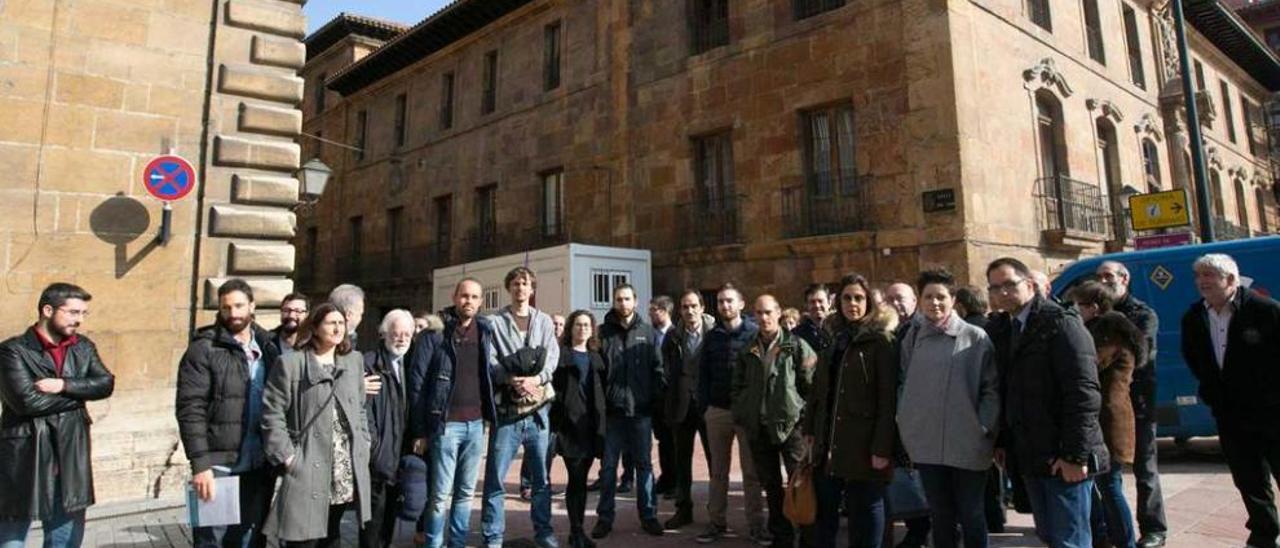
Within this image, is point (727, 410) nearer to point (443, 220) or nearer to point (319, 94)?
point (443, 220)

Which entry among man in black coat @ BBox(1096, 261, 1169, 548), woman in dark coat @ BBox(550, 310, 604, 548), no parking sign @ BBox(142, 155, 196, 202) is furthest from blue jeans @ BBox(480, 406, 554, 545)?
no parking sign @ BBox(142, 155, 196, 202)

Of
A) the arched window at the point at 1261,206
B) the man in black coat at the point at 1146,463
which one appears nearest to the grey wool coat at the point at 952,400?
the man in black coat at the point at 1146,463

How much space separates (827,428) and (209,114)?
7060 mm

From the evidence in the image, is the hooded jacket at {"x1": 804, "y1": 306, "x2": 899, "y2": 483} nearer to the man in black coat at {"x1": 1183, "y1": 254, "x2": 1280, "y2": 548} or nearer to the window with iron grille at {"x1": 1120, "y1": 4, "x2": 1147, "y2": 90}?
the man in black coat at {"x1": 1183, "y1": 254, "x2": 1280, "y2": 548}

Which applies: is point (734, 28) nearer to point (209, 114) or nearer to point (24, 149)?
point (209, 114)

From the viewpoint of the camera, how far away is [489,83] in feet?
65.6

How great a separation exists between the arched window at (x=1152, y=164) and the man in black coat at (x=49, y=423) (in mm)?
20317

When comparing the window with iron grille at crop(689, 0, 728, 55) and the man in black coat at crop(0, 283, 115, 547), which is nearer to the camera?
the man in black coat at crop(0, 283, 115, 547)

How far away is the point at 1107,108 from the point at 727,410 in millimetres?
14401

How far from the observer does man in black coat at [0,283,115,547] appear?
3979 millimetres

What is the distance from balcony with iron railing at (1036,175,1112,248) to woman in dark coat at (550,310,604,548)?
1052cm

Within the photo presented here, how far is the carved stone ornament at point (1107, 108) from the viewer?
1490 cm

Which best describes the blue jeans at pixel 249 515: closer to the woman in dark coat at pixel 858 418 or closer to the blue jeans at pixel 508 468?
the blue jeans at pixel 508 468

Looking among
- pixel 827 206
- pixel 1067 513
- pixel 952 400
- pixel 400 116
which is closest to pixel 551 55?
pixel 400 116
